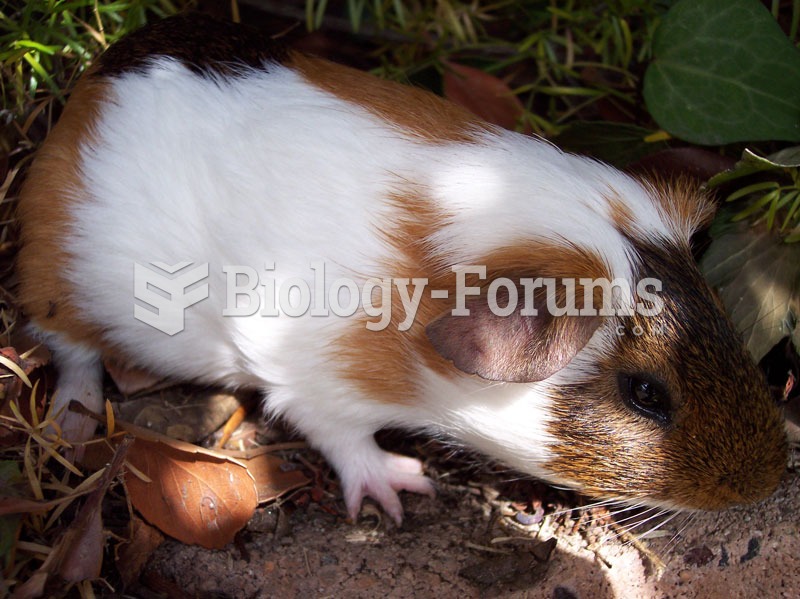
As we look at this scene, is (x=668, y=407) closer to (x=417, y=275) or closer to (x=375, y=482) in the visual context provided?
(x=417, y=275)

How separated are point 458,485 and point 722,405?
42.0 inches

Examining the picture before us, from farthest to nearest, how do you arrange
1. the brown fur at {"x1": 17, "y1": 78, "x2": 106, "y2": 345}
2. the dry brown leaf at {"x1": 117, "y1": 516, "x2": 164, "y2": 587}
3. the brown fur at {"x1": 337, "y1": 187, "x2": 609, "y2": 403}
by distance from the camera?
the brown fur at {"x1": 17, "y1": 78, "x2": 106, "y2": 345} < the dry brown leaf at {"x1": 117, "y1": 516, "x2": 164, "y2": 587} < the brown fur at {"x1": 337, "y1": 187, "x2": 609, "y2": 403}

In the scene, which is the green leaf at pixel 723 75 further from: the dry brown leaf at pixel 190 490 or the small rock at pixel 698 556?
the dry brown leaf at pixel 190 490

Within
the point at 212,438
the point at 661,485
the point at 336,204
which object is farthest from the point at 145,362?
the point at 661,485

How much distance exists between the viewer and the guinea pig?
2.46m

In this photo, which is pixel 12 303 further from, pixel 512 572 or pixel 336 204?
pixel 512 572

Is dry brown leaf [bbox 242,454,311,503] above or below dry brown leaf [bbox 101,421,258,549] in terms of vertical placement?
below

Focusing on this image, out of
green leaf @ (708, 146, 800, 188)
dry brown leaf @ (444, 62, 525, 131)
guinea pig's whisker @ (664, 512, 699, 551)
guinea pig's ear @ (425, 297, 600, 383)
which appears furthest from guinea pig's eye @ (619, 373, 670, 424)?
dry brown leaf @ (444, 62, 525, 131)

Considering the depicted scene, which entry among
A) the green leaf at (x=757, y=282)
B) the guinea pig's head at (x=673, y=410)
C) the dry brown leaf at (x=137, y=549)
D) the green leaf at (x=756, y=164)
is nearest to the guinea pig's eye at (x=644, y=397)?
the guinea pig's head at (x=673, y=410)

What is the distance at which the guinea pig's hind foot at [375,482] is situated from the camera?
3021 mm

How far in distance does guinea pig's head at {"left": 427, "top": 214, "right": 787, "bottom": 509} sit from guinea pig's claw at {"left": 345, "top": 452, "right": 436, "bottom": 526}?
68 centimetres

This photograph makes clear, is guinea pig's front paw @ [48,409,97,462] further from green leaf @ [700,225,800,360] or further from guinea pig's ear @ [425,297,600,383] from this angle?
green leaf @ [700,225,800,360]

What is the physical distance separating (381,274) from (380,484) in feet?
2.87

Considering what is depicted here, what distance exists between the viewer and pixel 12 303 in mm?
3268
